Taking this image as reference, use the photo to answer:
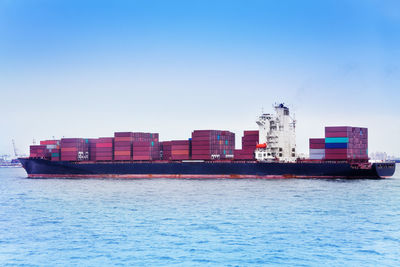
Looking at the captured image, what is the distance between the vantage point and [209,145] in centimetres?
7400

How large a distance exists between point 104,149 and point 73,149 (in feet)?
19.4

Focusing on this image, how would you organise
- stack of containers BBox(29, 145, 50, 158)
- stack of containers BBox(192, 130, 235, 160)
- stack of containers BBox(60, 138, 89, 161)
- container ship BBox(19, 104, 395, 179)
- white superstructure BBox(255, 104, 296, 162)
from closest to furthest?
container ship BBox(19, 104, 395, 179) → white superstructure BBox(255, 104, 296, 162) → stack of containers BBox(192, 130, 235, 160) → stack of containers BBox(60, 138, 89, 161) → stack of containers BBox(29, 145, 50, 158)

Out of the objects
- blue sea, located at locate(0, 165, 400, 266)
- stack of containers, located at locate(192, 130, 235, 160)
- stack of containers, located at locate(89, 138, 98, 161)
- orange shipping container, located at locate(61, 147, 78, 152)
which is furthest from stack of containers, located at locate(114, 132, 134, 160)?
blue sea, located at locate(0, 165, 400, 266)

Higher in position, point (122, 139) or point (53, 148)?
point (122, 139)

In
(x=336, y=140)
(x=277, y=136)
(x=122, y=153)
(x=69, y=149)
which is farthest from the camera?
(x=69, y=149)

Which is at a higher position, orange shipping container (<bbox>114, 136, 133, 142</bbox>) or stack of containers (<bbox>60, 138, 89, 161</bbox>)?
orange shipping container (<bbox>114, 136, 133, 142</bbox>)

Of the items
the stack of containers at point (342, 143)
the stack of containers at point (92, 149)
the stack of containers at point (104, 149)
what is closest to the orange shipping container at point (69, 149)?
the stack of containers at point (92, 149)

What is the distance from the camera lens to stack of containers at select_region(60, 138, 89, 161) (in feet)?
270

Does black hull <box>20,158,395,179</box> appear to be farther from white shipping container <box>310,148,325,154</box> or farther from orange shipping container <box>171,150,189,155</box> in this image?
orange shipping container <box>171,150,189,155</box>

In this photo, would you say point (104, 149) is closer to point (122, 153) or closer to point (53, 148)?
point (122, 153)

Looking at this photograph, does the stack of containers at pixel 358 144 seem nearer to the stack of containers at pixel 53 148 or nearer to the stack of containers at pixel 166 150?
the stack of containers at pixel 166 150

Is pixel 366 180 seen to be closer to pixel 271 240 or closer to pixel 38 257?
pixel 271 240

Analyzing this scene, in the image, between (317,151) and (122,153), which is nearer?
(317,151)

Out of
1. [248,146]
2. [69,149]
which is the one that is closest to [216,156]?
[248,146]
